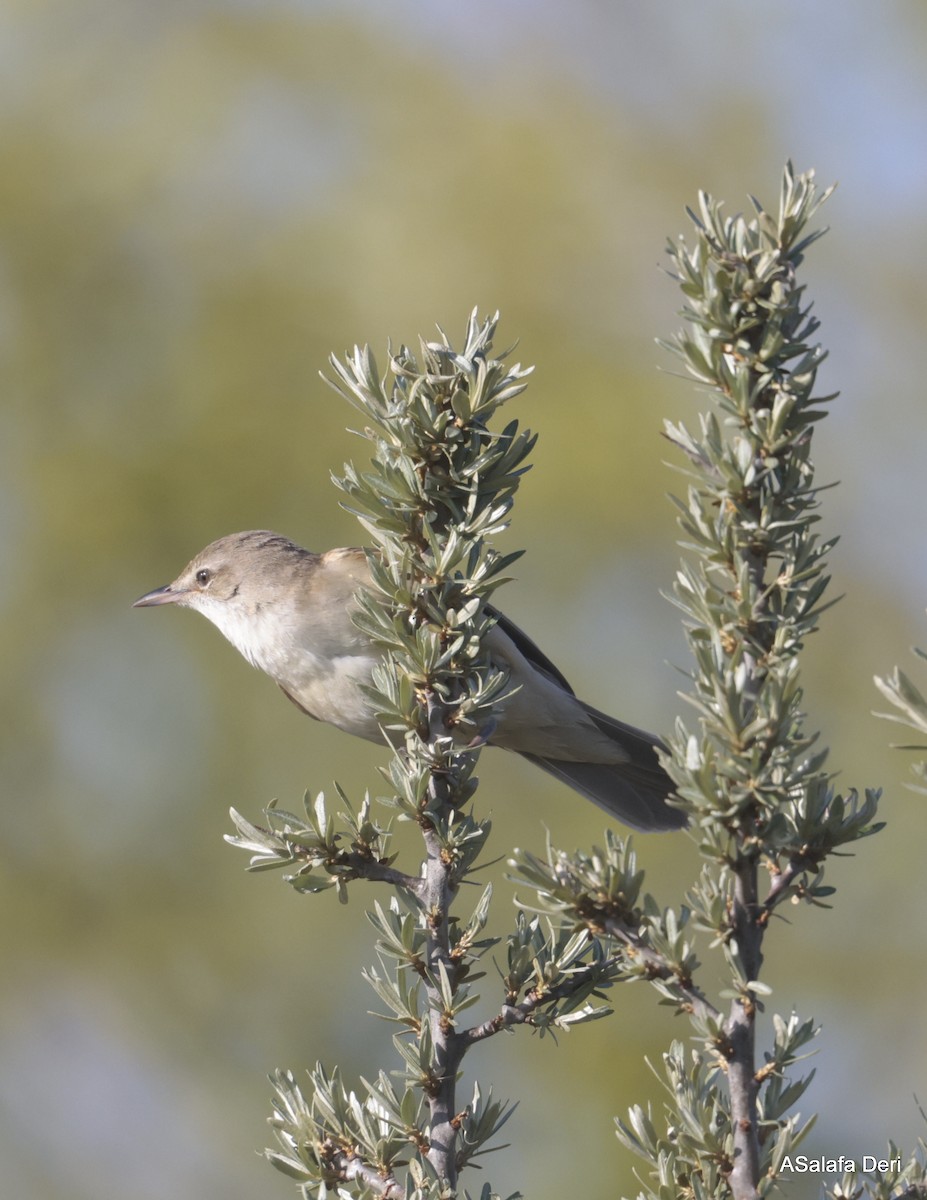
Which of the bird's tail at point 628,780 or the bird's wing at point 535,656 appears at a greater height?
the bird's wing at point 535,656

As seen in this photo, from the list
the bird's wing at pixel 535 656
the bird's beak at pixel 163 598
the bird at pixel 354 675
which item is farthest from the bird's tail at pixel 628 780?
the bird's beak at pixel 163 598

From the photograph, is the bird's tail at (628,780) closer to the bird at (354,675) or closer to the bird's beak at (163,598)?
the bird at (354,675)

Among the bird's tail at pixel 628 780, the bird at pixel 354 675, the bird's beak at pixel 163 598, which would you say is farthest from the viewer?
the bird's beak at pixel 163 598

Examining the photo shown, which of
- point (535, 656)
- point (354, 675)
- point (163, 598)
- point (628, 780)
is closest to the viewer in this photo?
point (354, 675)

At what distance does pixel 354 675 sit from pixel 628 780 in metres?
0.95

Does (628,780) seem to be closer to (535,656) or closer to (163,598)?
(535,656)

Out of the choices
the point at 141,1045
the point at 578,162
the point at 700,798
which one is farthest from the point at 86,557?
the point at 700,798

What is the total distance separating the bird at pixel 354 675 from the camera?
3.89 m

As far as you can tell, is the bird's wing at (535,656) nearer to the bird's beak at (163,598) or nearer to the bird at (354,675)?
the bird at (354,675)

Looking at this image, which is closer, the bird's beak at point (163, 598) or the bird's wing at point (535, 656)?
the bird's wing at point (535, 656)

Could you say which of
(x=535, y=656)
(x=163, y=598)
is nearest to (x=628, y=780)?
(x=535, y=656)

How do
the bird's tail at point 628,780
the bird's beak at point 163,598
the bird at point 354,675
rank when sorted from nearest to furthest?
the bird at point 354,675
the bird's tail at point 628,780
the bird's beak at point 163,598

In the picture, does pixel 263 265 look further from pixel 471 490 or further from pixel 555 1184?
pixel 471 490

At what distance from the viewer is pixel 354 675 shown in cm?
383
